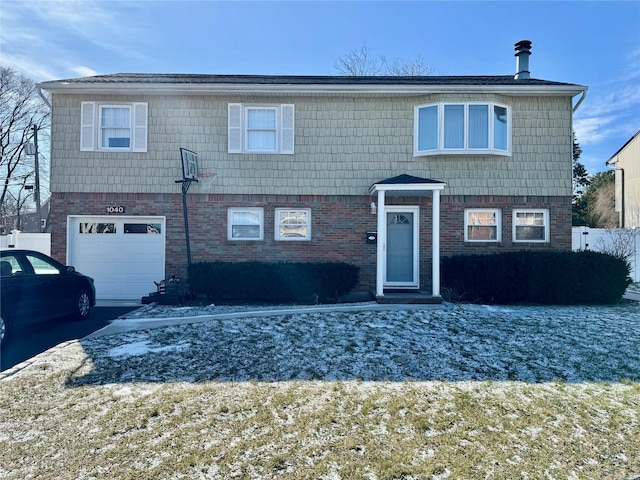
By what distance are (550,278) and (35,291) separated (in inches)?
404

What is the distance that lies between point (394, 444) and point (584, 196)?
34.4 m

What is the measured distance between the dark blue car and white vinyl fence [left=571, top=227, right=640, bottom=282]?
15.3 meters

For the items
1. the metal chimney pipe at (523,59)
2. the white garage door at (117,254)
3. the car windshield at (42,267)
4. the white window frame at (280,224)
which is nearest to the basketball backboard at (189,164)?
the white garage door at (117,254)

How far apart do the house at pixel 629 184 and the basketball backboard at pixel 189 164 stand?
26060mm

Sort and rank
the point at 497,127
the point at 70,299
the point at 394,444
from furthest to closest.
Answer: the point at 497,127 → the point at 70,299 → the point at 394,444

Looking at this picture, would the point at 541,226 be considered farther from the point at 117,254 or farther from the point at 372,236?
the point at 117,254

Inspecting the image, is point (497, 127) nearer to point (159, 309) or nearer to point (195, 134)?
point (195, 134)

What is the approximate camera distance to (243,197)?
1123 centimetres

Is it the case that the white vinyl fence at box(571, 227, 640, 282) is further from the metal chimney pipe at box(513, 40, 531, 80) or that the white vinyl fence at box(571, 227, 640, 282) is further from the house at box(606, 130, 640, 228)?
the house at box(606, 130, 640, 228)

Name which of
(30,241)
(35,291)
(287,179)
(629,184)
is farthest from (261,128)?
(629,184)

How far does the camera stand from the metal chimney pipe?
1260 cm

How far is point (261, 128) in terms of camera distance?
11219 mm

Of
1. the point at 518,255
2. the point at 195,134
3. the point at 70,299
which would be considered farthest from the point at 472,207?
the point at 70,299

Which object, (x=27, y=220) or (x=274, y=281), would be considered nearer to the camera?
(x=274, y=281)
